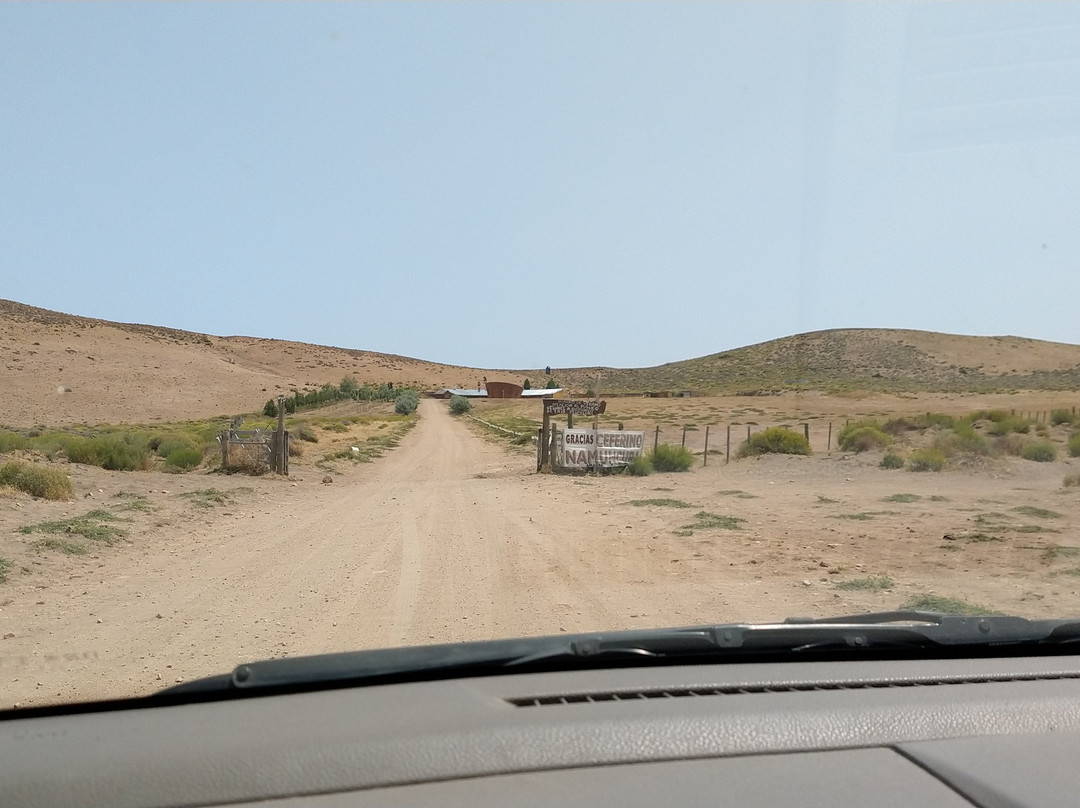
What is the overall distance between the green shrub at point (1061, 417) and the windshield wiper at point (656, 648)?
4025 cm

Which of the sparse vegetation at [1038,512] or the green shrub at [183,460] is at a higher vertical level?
the sparse vegetation at [1038,512]

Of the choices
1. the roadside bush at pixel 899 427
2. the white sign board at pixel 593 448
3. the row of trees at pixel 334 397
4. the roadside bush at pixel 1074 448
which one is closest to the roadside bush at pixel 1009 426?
the roadside bush at pixel 899 427

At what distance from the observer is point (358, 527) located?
15.3m

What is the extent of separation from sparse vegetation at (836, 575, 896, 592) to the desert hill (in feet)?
191

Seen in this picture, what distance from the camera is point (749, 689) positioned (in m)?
3.72

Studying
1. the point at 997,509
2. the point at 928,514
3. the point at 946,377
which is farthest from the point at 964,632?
the point at 946,377

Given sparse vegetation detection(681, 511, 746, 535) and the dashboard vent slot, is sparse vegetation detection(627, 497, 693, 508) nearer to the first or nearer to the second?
sparse vegetation detection(681, 511, 746, 535)

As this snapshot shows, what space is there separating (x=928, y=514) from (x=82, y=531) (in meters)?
13.6

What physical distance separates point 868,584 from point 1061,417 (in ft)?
115

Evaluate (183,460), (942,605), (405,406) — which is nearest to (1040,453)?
(942,605)

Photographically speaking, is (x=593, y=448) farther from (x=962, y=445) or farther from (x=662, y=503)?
(x=962, y=445)

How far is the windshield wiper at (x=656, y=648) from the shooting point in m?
3.74

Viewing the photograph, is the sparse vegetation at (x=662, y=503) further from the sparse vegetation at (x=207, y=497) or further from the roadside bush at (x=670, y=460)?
the roadside bush at (x=670, y=460)

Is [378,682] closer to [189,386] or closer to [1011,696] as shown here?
[1011,696]
